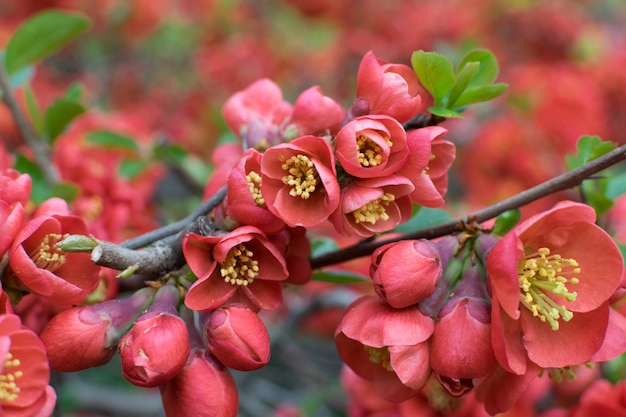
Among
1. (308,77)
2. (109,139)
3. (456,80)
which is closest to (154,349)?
(456,80)

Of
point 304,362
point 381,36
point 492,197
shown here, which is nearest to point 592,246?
point 304,362

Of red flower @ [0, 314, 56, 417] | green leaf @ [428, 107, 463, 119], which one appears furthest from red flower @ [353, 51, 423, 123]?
red flower @ [0, 314, 56, 417]

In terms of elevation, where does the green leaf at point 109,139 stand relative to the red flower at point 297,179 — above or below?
below

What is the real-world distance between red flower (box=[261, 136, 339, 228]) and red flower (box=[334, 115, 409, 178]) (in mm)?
19

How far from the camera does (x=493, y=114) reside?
3080mm

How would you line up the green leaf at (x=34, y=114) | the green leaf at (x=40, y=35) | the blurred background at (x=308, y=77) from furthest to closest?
the blurred background at (x=308, y=77) < the green leaf at (x=34, y=114) < the green leaf at (x=40, y=35)

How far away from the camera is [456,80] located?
0.85m

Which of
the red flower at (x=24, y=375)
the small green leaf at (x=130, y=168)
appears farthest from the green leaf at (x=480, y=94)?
the small green leaf at (x=130, y=168)

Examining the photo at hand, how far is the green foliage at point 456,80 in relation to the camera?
2.68ft

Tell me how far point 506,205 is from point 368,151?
0.21m

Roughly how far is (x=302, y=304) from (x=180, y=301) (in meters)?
1.11

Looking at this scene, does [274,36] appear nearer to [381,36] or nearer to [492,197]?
[381,36]

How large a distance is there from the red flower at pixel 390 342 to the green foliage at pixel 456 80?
25 cm

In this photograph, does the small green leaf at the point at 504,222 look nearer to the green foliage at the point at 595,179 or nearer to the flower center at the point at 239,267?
the green foliage at the point at 595,179
